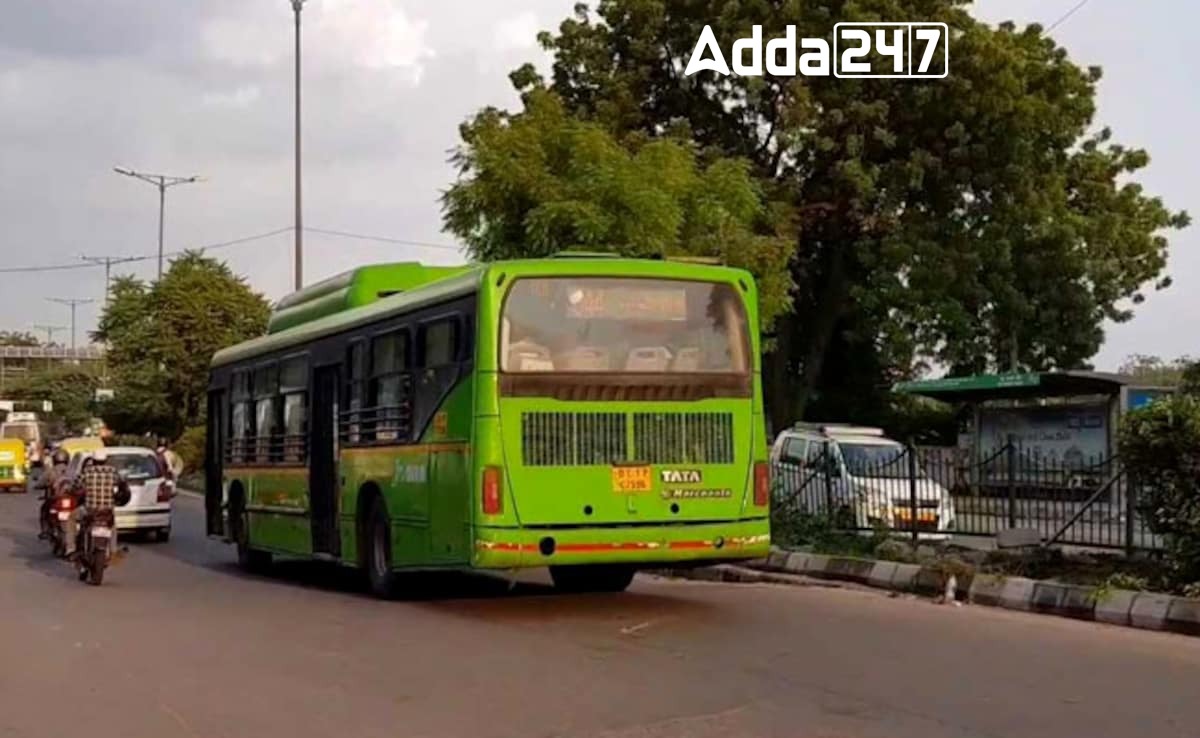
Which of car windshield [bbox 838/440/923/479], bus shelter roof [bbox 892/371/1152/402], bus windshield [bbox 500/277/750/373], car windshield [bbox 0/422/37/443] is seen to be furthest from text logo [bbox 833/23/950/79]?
car windshield [bbox 0/422/37/443]

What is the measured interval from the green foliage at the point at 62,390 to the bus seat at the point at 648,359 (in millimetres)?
85418

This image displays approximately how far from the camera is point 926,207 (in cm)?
3703

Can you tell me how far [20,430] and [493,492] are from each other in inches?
2155

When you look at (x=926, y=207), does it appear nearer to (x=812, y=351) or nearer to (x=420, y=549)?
(x=812, y=351)

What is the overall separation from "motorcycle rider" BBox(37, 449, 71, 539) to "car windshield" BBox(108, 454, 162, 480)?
1.16m

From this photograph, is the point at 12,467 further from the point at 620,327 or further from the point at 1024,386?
the point at 620,327

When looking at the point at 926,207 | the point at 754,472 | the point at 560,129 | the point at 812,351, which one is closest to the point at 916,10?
the point at 926,207

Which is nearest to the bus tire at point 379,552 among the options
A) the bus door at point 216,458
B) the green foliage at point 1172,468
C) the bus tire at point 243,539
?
the bus tire at point 243,539

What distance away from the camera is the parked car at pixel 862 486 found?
18453mm

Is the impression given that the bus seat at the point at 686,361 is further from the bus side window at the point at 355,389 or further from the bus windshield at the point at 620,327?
the bus side window at the point at 355,389

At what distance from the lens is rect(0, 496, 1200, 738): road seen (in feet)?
28.2

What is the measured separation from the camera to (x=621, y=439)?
13312mm

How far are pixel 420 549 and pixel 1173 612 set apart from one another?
255 inches

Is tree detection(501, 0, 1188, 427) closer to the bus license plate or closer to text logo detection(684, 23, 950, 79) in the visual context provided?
text logo detection(684, 23, 950, 79)
